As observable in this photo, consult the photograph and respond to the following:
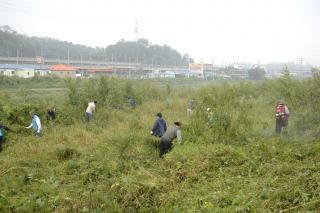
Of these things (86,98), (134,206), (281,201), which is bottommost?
(134,206)

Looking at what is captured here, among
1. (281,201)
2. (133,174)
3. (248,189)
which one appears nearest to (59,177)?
(133,174)

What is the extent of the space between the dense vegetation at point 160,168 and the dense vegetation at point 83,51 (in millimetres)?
58870

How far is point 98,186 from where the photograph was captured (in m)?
6.80

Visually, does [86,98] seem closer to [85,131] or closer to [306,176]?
[85,131]

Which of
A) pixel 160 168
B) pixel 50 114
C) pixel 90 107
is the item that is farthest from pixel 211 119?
pixel 50 114

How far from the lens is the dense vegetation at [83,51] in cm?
6881

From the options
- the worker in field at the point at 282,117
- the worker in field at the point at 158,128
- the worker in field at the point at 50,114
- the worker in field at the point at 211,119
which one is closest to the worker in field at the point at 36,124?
the worker in field at the point at 50,114

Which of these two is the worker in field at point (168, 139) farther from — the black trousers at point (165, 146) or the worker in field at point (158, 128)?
the worker in field at point (158, 128)

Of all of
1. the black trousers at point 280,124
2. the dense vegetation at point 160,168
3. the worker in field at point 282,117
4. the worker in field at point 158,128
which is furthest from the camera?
the black trousers at point 280,124

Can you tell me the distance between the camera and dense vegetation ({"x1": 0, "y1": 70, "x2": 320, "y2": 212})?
5895mm

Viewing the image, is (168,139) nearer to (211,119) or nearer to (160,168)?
(160,168)

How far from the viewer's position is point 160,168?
8.00 metres

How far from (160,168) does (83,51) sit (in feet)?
328

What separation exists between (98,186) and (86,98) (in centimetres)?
1092
